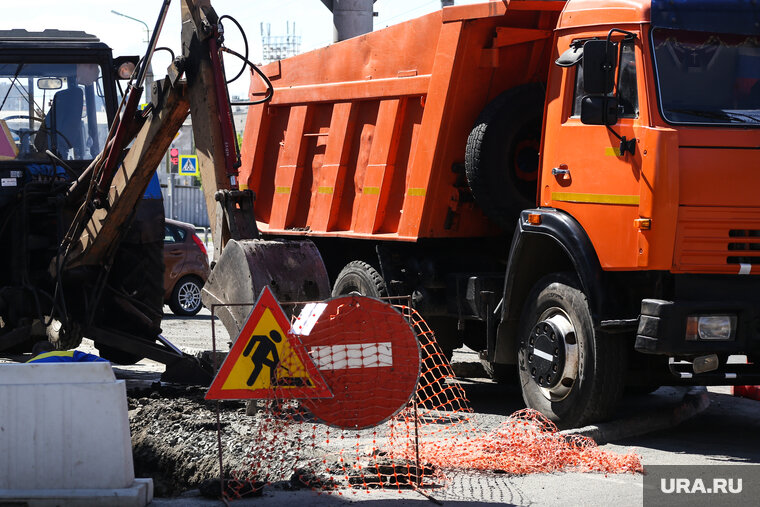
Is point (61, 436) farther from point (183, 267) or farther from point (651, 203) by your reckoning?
point (183, 267)

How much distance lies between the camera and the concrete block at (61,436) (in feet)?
19.9

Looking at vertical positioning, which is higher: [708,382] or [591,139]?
[591,139]

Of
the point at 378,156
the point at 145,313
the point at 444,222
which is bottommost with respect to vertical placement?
the point at 145,313

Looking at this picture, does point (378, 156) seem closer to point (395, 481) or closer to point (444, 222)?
point (444, 222)

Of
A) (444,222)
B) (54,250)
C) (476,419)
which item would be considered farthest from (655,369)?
(54,250)

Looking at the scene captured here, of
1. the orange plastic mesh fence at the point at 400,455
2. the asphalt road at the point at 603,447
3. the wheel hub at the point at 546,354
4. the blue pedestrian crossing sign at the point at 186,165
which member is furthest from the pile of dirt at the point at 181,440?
the blue pedestrian crossing sign at the point at 186,165

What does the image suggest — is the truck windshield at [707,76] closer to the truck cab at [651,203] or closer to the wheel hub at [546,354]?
the truck cab at [651,203]

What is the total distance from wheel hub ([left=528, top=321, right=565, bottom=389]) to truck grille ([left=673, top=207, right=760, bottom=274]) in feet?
4.04

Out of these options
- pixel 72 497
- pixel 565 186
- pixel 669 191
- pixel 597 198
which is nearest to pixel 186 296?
pixel 565 186

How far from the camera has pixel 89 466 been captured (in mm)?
6086

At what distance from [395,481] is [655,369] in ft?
9.29

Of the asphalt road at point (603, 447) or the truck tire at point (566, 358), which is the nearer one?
the asphalt road at point (603, 447)

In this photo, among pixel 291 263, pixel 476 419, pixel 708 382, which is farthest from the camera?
pixel 476 419

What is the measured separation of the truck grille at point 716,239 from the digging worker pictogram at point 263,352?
3017mm
